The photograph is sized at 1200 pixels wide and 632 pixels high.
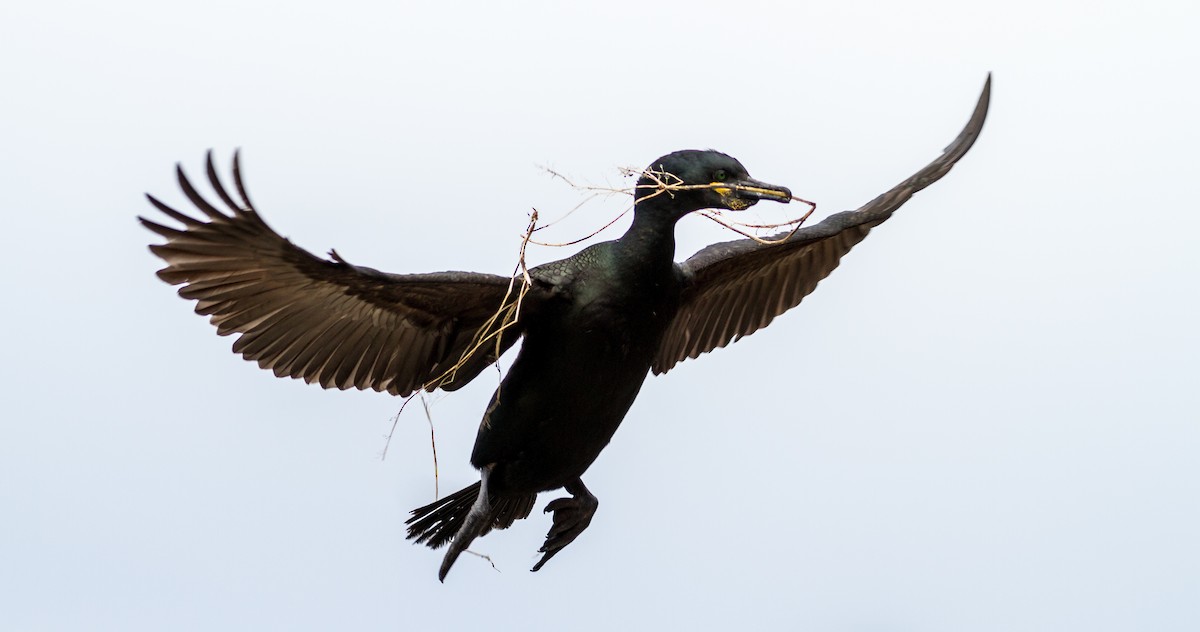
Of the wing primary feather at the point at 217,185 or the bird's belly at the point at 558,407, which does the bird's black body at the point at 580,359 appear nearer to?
the bird's belly at the point at 558,407

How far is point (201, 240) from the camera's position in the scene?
4215 mm

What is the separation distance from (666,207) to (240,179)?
106 cm

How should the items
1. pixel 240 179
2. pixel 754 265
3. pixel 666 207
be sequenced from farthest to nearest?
1. pixel 754 265
2. pixel 666 207
3. pixel 240 179

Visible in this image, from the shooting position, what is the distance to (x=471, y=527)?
15.6 feet

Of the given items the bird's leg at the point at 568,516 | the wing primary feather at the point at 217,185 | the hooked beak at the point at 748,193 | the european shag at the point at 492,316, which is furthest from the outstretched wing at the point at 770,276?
the wing primary feather at the point at 217,185

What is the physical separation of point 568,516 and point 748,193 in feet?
3.78

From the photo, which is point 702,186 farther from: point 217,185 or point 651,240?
point 217,185

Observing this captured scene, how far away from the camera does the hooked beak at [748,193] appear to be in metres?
4.37

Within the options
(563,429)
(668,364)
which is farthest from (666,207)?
(668,364)

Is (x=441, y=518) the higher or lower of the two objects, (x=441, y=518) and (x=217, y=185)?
the lower

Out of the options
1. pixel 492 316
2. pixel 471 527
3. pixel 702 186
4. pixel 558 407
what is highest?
pixel 702 186

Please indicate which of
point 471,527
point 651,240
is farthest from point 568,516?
point 651,240

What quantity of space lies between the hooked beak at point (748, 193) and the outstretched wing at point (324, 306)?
0.57 meters

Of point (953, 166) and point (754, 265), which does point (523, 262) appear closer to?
point (754, 265)
